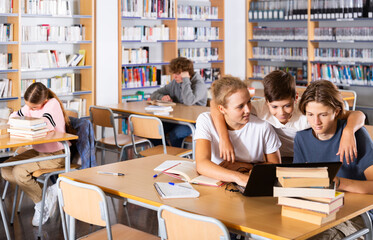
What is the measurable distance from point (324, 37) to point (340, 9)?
1.59ft

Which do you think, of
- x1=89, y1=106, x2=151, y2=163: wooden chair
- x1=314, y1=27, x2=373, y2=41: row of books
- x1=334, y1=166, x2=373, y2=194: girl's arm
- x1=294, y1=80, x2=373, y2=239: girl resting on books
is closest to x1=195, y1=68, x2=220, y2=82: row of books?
x1=314, y1=27, x2=373, y2=41: row of books

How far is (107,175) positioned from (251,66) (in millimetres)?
6832

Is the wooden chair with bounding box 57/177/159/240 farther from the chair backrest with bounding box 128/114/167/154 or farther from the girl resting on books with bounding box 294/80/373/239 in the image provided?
the chair backrest with bounding box 128/114/167/154

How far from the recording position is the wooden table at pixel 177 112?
4734mm

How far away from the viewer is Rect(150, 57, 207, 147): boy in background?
551cm

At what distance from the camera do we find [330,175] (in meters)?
2.04

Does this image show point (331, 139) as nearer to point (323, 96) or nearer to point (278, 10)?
point (323, 96)

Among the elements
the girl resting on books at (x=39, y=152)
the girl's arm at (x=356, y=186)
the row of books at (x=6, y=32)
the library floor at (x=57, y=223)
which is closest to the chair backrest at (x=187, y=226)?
the girl's arm at (x=356, y=186)

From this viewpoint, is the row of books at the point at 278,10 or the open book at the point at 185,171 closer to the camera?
the open book at the point at 185,171

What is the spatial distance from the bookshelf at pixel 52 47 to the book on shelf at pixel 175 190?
4322 mm

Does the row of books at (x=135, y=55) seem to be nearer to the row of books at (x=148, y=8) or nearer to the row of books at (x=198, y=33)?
the row of books at (x=148, y=8)

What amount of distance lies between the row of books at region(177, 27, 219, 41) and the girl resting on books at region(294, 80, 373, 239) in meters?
5.73

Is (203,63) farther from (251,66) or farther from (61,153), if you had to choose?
(61,153)

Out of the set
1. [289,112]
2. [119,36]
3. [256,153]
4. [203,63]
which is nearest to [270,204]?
[256,153]
